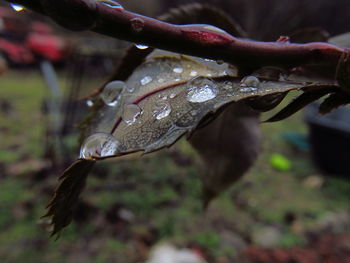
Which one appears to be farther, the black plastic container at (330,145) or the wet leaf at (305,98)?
the black plastic container at (330,145)

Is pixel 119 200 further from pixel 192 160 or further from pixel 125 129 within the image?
pixel 125 129

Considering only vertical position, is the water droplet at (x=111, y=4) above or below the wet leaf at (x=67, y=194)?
above

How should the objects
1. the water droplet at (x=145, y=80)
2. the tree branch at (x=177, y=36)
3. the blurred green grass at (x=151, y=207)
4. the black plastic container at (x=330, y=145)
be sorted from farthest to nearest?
the black plastic container at (x=330, y=145) < the blurred green grass at (x=151, y=207) < the water droplet at (x=145, y=80) < the tree branch at (x=177, y=36)

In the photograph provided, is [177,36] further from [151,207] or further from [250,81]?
[151,207]

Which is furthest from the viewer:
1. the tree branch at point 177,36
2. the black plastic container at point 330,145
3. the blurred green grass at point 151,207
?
the black plastic container at point 330,145

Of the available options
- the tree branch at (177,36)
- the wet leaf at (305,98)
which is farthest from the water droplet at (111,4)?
the wet leaf at (305,98)

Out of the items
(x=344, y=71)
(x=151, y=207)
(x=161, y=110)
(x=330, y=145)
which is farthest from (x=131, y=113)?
(x=330, y=145)

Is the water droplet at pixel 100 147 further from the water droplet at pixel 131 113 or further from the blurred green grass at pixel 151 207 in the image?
the blurred green grass at pixel 151 207
